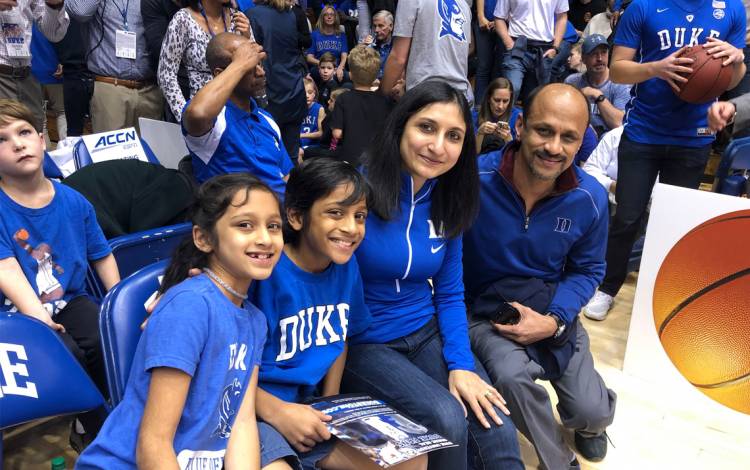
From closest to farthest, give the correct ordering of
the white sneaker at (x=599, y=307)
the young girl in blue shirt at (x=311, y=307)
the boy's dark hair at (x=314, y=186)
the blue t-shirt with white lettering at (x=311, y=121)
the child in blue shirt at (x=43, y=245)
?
the young girl in blue shirt at (x=311, y=307) → the boy's dark hair at (x=314, y=186) → the child in blue shirt at (x=43, y=245) → the white sneaker at (x=599, y=307) → the blue t-shirt with white lettering at (x=311, y=121)

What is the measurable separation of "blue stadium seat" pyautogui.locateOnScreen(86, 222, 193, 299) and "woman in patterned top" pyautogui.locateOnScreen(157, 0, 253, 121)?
1163 mm

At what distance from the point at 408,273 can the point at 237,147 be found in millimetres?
1117

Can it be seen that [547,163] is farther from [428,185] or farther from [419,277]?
[419,277]

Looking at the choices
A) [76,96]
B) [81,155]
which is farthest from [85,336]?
[76,96]

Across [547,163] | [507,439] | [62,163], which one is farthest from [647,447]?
[62,163]

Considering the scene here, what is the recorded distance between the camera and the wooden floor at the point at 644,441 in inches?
83.7

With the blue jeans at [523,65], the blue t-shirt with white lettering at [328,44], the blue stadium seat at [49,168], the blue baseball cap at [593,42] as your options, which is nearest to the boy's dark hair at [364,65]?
the blue jeans at [523,65]

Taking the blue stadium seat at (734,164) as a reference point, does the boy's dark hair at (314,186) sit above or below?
above

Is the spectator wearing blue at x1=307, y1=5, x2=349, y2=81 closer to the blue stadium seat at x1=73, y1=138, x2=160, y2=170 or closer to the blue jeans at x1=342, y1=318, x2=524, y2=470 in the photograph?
the blue stadium seat at x1=73, y1=138, x2=160, y2=170

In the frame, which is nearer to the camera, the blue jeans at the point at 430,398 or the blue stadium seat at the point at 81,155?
the blue jeans at the point at 430,398

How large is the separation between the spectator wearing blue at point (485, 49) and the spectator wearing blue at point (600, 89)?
2.46 feet

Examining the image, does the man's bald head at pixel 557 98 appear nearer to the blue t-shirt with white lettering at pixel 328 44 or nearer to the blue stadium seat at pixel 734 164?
the blue stadium seat at pixel 734 164

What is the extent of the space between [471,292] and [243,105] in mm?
1250

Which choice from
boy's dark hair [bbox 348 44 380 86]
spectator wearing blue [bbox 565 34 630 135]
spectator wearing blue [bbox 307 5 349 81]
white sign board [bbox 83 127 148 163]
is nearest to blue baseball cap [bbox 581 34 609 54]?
spectator wearing blue [bbox 565 34 630 135]
